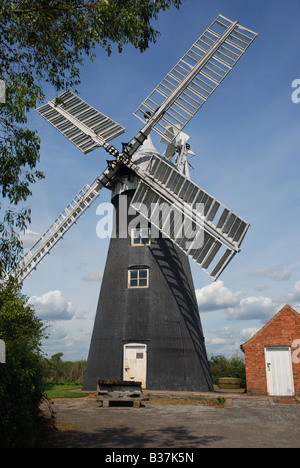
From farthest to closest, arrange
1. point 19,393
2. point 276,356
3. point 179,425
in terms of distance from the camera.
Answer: point 276,356 → point 179,425 → point 19,393

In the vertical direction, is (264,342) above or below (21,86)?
below

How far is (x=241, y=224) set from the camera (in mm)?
13156

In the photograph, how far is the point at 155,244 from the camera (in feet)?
51.0

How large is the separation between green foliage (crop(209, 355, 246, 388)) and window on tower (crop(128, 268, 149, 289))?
26.9 ft

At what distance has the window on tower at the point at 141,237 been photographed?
51.2 feet

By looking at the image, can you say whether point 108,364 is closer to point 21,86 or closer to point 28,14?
point 21,86

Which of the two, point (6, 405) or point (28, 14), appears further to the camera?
point (28, 14)

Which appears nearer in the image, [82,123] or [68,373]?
[82,123]

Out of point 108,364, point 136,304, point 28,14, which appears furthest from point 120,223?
point 28,14

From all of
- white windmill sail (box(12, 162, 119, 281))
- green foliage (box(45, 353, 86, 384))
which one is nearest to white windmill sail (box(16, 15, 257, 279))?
white windmill sail (box(12, 162, 119, 281))

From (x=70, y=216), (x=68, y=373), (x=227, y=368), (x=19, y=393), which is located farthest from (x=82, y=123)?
(x=68, y=373)

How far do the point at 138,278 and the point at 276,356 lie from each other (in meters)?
6.00

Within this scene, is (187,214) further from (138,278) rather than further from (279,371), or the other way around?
(279,371)

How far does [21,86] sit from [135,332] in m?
9.90
